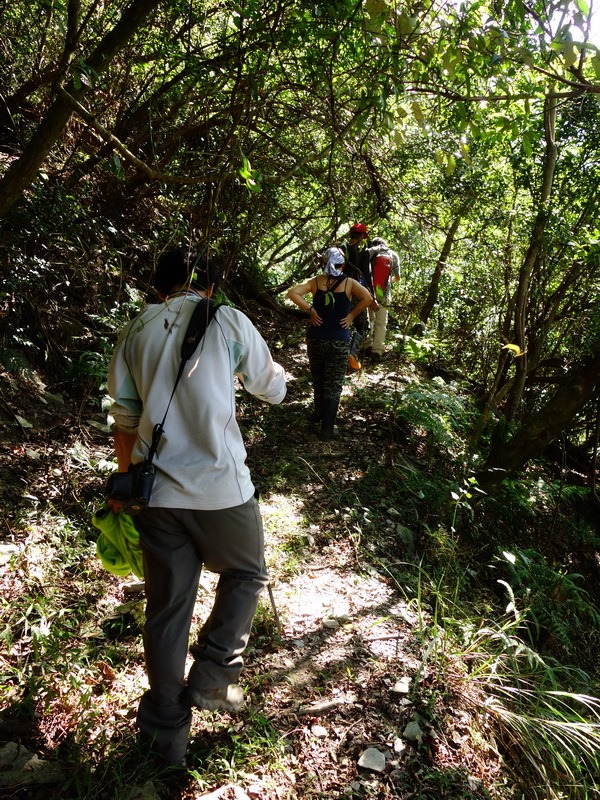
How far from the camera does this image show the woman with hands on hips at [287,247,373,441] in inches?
209

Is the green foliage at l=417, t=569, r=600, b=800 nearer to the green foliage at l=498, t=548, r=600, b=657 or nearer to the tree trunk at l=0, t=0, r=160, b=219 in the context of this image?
the green foliage at l=498, t=548, r=600, b=657

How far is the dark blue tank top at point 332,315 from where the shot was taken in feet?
17.8

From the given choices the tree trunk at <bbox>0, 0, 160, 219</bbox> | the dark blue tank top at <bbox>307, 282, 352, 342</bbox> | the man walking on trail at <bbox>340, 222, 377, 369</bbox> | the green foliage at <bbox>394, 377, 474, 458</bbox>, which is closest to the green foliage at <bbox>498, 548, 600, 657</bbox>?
the green foliage at <bbox>394, 377, 474, 458</bbox>

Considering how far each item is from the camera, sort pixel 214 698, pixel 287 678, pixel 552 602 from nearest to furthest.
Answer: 1. pixel 214 698
2. pixel 287 678
3. pixel 552 602

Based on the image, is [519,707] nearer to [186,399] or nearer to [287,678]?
[287,678]

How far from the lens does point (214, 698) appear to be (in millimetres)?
2350

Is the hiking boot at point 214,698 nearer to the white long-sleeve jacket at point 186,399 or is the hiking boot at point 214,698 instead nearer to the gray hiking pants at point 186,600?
the gray hiking pants at point 186,600

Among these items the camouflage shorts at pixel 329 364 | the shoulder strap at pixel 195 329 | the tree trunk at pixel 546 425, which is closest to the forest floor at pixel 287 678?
the camouflage shorts at pixel 329 364

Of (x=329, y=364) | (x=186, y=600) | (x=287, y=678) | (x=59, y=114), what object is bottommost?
(x=287, y=678)

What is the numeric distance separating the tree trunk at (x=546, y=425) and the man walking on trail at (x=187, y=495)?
3.94m

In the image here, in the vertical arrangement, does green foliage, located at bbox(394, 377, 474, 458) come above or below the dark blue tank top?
below

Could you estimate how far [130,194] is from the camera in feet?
20.2

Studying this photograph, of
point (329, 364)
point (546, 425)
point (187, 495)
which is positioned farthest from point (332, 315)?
point (187, 495)

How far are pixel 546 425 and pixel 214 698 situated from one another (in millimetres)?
4411
